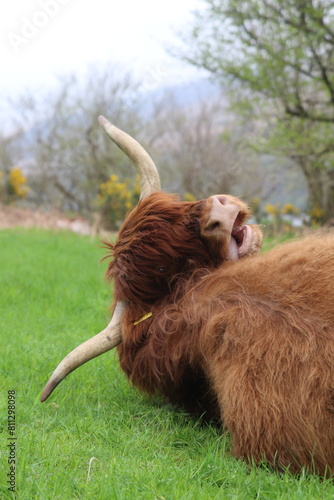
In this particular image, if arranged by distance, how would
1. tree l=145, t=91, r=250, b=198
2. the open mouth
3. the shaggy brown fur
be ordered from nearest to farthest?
the shaggy brown fur → the open mouth → tree l=145, t=91, r=250, b=198

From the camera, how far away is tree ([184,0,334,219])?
1153cm

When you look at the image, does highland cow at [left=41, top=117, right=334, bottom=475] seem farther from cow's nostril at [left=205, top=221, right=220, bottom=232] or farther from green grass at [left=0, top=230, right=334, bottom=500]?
green grass at [left=0, top=230, right=334, bottom=500]

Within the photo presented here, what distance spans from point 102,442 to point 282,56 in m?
11.0

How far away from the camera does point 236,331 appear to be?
7.61ft

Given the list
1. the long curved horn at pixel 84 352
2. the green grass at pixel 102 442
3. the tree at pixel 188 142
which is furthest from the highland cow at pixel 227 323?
the tree at pixel 188 142

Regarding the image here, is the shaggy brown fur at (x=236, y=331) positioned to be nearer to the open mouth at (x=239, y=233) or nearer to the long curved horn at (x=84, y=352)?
the long curved horn at (x=84, y=352)

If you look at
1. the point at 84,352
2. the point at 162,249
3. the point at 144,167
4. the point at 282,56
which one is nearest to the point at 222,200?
the point at 162,249

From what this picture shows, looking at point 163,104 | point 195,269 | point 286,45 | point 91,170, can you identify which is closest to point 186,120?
point 163,104

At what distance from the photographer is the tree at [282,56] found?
1153cm

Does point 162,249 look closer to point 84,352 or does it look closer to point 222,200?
point 222,200

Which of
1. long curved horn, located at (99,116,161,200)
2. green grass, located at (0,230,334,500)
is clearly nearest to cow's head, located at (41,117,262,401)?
long curved horn, located at (99,116,161,200)

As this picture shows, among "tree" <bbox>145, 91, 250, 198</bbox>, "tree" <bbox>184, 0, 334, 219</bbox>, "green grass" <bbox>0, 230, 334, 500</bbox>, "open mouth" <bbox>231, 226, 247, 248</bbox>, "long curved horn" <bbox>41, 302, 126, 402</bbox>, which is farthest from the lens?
"tree" <bbox>145, 91, 250, 198</bbox>

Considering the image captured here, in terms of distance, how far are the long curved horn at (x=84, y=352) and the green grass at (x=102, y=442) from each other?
23 centimetres

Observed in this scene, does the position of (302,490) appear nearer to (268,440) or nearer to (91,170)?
(268,440)
